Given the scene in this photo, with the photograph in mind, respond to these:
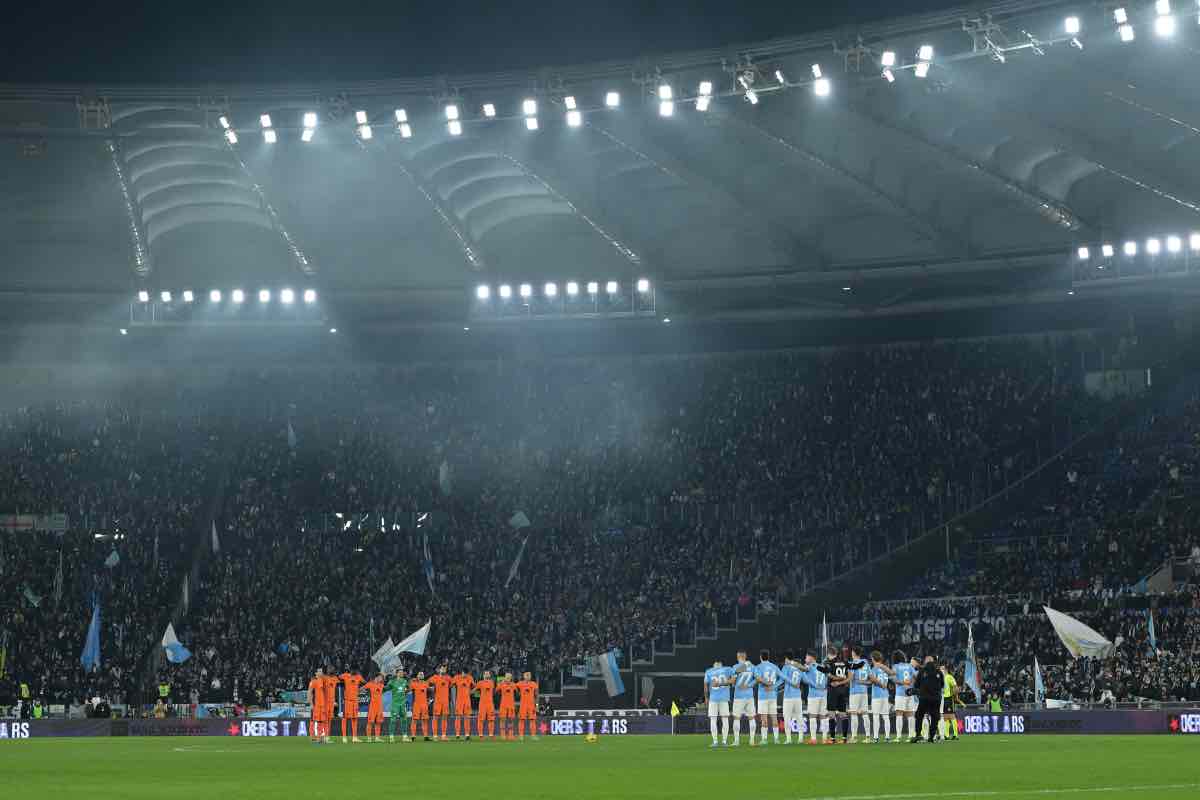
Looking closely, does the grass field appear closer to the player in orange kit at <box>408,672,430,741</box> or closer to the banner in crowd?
the player in orange kit at <box>408,672,430,741</box>

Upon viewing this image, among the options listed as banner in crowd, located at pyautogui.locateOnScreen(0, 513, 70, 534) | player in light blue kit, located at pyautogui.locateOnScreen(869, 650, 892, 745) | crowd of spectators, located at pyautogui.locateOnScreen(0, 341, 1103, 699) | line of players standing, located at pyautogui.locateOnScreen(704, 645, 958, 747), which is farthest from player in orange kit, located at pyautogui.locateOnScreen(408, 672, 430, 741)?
banner in crowd, located at pyautogui.locateOnScreen(0, 513, 70, 534)

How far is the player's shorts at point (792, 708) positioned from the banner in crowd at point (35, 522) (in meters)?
34.8

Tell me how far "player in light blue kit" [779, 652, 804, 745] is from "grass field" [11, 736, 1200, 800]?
5.51 ft

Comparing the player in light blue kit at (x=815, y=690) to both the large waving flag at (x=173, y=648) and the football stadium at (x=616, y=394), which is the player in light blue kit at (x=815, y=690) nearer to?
the football stadium at (x=616, y=394)

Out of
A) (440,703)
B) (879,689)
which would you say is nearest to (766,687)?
(879,689)

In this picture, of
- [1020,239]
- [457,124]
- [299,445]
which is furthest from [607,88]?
[299,445]

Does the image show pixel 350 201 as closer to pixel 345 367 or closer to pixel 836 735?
pixel 345 367

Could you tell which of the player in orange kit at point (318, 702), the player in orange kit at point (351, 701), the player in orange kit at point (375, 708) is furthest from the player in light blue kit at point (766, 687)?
the player in orange kit at point (318, 702)

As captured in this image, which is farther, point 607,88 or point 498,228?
point 498,228

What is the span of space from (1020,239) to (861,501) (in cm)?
1120

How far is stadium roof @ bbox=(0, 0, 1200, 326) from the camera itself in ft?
140

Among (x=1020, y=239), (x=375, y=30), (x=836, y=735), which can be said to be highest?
(x=375, y=30)

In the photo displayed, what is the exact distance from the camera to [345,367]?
68.3 metres

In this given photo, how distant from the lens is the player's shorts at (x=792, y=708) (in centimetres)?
3369
